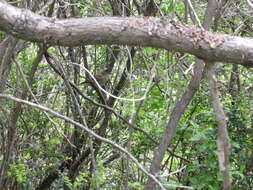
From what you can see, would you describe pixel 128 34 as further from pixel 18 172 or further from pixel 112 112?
pixel 18 172

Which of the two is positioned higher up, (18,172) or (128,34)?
(128,34)

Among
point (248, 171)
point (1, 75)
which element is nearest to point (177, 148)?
point (248, 171)

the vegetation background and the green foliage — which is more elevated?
the vegetation background

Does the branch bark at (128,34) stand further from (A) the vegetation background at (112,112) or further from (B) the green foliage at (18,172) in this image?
(B) the green foliage at (18,172)

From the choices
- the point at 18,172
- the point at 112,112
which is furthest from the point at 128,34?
the point at 18,172

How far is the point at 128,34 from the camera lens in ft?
4.33

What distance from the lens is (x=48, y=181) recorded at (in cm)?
350

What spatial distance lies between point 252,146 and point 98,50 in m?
1.68

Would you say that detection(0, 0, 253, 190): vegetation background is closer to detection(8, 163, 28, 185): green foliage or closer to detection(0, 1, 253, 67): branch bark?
detection(8, 163, 28, 185): green foliage

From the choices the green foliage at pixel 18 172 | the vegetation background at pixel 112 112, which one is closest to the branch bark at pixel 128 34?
the vegetation background at pixel 112 112

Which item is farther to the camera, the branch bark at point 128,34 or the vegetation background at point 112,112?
the vegetation background at point 112,112

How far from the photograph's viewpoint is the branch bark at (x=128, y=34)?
1303mm

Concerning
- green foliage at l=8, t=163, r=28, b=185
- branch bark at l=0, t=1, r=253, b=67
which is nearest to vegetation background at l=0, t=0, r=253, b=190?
green foliage at l=8, t=163, r=28, b=185

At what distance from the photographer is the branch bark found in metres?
1.30
